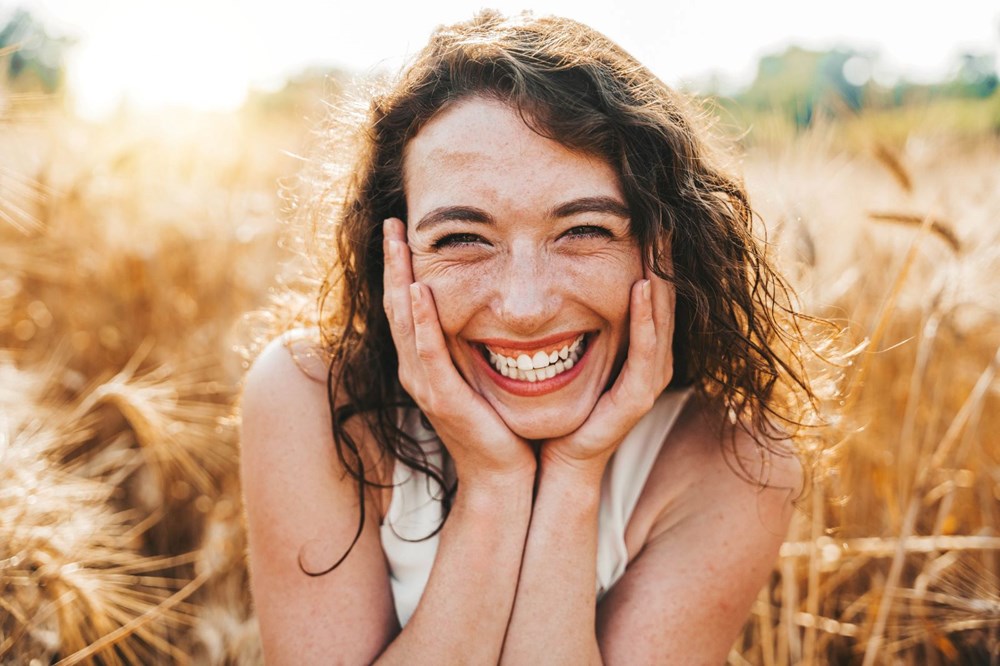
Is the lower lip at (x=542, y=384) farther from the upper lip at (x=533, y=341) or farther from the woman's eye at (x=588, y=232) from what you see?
the woman's eye at (x=588, y=232)

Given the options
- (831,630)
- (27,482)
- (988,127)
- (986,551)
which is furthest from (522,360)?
(988,127)

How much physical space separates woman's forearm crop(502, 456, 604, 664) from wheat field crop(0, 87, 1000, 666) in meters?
Result: 0.67

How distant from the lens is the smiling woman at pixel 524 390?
66.6 inches

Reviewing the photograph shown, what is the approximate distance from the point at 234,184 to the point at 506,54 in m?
2.87

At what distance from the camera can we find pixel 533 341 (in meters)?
1.71

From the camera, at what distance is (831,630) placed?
2.36 m

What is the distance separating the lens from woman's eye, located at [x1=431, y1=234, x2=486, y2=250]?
1.71 m

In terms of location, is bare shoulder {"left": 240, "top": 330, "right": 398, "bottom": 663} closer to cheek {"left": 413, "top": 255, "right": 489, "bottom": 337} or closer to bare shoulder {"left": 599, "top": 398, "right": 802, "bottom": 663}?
cheek {"left": 413, "top": 255, "right": 489, "bottom": 337}

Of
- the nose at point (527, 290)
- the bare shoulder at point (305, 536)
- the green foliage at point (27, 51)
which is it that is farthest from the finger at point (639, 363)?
the green foliage at point (27, 51)

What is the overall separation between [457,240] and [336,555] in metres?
0.80

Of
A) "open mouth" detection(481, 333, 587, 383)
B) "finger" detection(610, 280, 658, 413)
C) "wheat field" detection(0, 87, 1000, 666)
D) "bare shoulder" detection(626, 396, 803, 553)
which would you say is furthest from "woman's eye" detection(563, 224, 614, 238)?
"wheat field" detection(0, 87, 1000, 666)

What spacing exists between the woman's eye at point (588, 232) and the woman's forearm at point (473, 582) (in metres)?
0.59

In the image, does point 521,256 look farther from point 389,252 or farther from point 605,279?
point 389,252

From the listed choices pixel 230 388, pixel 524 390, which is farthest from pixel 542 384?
pixel 230 388
